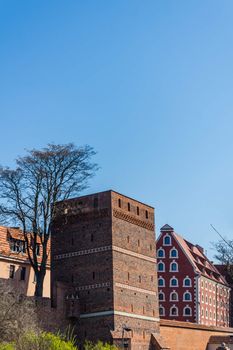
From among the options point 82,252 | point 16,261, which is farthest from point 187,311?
point 82,252

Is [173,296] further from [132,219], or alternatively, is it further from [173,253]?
[132,219]

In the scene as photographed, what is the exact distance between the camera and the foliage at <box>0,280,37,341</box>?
1019 inches

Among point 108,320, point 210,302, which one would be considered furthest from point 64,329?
point 210,302

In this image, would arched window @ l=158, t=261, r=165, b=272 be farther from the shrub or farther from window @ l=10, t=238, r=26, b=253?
the shrub

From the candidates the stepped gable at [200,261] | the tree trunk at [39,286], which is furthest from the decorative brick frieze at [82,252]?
the stepped gable at [200,261]

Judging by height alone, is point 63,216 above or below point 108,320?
above

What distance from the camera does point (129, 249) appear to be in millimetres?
41406

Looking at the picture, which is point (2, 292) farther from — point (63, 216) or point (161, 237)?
point (161, 237)

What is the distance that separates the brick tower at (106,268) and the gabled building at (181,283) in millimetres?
21215

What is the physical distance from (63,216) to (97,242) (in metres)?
3.46

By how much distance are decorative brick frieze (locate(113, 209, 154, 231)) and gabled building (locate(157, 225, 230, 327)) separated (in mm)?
21427

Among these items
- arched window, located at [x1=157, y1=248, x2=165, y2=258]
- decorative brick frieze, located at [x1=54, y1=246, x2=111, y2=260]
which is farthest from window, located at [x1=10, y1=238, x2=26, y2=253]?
arched window, located at [x1=157, y1=248, x2=165, y2=258]

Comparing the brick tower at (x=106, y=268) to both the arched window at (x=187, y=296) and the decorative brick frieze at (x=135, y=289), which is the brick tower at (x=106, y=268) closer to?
the decorative brick frieze at (x=135, y=289)

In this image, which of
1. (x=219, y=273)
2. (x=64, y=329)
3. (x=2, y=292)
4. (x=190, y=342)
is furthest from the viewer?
(x=219, y=273)
